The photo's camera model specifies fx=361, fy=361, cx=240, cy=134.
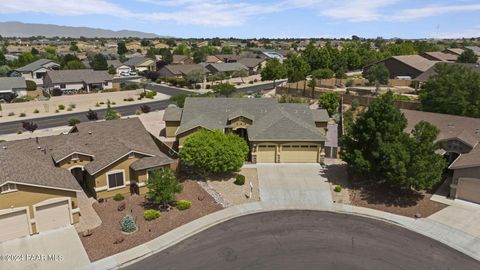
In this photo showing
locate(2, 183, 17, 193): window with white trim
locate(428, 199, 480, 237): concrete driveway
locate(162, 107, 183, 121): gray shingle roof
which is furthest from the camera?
locate(162, 107, 183, 121): gray shingle roof

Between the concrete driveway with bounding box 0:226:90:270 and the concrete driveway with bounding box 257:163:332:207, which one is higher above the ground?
the concrete driveway with bounding box 257:163:332:207

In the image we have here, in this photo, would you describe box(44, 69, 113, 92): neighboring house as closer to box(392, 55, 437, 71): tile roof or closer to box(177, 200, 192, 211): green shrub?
box(177, 200, 192, 211): green shrub

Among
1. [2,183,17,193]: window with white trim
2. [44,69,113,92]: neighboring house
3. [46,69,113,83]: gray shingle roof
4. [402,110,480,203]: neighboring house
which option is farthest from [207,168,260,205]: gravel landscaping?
[46,69,113,83]: gray shingle roof

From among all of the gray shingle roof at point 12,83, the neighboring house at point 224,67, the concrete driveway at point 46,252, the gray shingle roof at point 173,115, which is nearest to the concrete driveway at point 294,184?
the gray shingle roof at point 173,115

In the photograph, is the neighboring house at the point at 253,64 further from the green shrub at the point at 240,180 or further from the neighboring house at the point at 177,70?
the green shrub at the point at 240,180

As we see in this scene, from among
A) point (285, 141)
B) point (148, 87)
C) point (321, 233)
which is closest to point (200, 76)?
point (148, 87)
